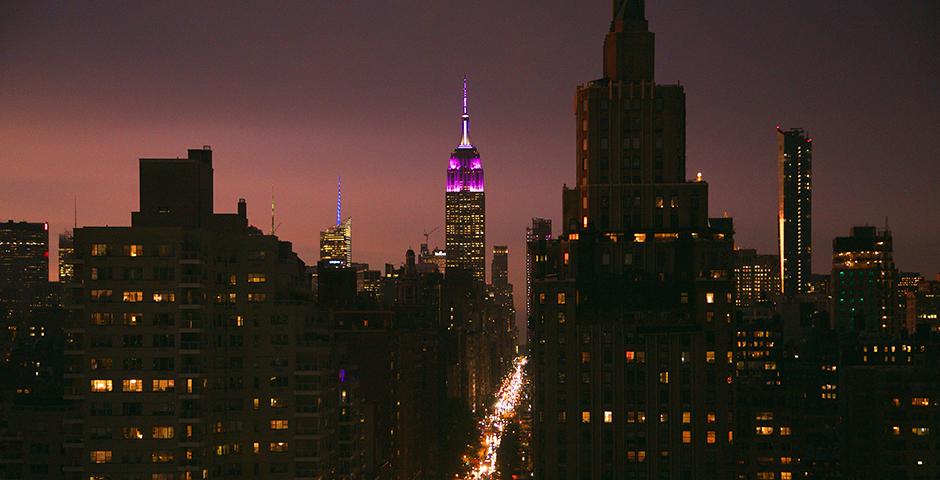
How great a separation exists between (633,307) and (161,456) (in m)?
42.2

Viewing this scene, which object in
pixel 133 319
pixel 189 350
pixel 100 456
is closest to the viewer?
pixel 100 456

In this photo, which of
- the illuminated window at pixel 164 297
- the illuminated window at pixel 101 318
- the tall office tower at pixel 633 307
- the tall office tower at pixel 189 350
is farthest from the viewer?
the tall office tower at pixel 633 307

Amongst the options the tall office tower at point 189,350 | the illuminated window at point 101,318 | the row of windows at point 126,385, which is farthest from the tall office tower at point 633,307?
the illuminated window at point 101,318

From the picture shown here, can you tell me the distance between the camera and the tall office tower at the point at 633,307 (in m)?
118

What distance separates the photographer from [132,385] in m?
96.4

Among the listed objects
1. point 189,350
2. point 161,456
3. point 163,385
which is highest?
point 189,350

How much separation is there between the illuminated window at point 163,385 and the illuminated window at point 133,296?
554 centimetres

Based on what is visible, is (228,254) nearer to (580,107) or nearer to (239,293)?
(239,293)

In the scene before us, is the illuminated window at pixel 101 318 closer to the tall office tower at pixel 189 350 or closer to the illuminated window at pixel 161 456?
the tall office tower at pixel 189 350

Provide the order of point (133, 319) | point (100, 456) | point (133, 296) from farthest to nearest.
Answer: point (133, 296) → point (133, 319) → point (100, 456)

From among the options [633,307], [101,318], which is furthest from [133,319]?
[633,307]

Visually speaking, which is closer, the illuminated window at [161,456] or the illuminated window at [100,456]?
the illuminated window at [100,456]

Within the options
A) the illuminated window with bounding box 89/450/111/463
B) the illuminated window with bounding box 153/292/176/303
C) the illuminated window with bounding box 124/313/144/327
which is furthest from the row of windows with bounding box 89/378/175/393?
the illuminated window with bounding box 153/292/176/303

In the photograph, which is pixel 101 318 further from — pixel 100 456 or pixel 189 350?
pixel 100 456
